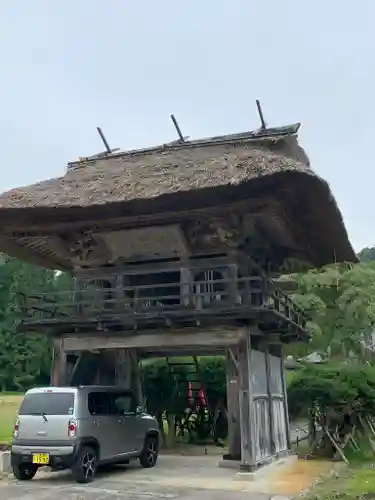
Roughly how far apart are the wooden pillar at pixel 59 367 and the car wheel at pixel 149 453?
2.47 meters

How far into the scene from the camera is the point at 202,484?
12008 millimetres

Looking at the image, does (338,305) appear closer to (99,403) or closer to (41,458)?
(99,403)

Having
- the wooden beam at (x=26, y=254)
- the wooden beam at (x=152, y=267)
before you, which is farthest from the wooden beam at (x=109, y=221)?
the wooden beam at (x=152, y=267)

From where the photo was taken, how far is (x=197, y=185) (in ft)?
40.8

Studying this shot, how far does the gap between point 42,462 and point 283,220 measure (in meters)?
7.41

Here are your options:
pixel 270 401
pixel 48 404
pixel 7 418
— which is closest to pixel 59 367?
pixel 48 404

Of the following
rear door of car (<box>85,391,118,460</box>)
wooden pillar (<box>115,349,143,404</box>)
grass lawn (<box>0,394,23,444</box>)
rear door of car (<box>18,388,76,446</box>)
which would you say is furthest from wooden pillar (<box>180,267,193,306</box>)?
grass lawn (<box>0,394,23,444</box>)

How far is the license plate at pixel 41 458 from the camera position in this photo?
11.3 meters

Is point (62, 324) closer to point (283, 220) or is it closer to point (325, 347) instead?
point (283, 220)

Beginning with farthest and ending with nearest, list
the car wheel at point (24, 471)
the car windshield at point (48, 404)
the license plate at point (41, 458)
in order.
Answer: the car wheel at point (24, 471), the car windshield at point (48, 404), the license plate at point (41, 458)

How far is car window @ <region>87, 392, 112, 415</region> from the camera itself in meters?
12.1

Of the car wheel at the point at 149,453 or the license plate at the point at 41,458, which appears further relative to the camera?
the car wheel at the point at 149,453

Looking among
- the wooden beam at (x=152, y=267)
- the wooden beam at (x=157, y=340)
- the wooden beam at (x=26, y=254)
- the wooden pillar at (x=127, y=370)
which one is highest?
the wooden beam at (x=26, y=254)

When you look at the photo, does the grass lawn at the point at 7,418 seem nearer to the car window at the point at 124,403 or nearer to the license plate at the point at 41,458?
the car window at the point at 124,403
